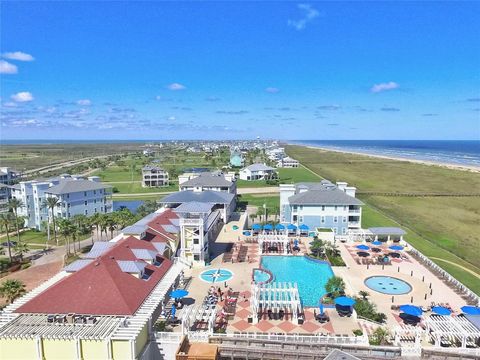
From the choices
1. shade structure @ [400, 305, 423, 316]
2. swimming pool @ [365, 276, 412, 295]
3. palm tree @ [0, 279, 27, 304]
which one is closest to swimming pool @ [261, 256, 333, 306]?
swimming pool @ [365, 276, 412, 295]

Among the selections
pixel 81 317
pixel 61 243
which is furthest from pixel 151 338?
pixel 61 243

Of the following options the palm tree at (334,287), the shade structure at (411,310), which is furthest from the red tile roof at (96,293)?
the shade structure at (411,310)

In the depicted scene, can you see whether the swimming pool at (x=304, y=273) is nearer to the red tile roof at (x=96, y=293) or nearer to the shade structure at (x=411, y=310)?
the shade structure at (x=411, y=310)

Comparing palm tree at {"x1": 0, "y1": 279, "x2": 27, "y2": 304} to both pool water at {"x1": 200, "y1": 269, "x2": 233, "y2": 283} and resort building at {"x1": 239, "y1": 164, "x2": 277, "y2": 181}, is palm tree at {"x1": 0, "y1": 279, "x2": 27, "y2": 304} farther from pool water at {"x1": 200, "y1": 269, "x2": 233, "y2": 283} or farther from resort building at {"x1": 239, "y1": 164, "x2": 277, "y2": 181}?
resort building at {"x1": 239, "y1": 164, "x2": 277, "y2": 181}

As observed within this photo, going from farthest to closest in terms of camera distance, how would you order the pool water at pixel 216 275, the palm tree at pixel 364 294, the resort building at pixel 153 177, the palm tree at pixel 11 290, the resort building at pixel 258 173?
the resort building at pixel 258 173 → the resort building at pixel 153 177 → the pool water at pixel 216 275 → the palm tree at pixel 364 294 → the palm tree at pixel 11 290

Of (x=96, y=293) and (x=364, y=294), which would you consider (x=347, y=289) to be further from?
(x=96, y=293)

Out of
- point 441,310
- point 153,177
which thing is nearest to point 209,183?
point 153,177
